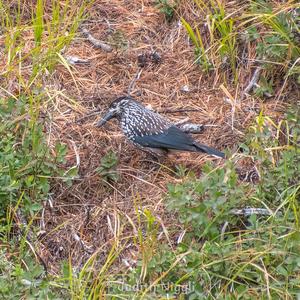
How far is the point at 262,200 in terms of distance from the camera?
5.91m

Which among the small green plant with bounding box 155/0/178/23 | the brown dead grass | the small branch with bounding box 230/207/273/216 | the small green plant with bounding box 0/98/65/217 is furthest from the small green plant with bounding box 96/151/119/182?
the small green plant with bounding box 155/0/178/23

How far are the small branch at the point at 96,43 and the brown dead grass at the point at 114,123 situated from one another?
2.2 inches

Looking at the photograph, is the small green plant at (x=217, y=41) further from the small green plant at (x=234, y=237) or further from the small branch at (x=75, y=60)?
the small green plant at (x=234, y=237)

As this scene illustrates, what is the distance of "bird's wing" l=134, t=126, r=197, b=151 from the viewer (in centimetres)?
681

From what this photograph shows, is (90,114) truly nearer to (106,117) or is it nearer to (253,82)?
(106,117)

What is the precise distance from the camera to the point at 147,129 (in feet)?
23.3

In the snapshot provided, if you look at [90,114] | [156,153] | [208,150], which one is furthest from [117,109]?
[208,150]

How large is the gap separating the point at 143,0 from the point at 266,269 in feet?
11.6

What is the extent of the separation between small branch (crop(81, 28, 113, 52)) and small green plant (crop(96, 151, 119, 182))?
1537 mm

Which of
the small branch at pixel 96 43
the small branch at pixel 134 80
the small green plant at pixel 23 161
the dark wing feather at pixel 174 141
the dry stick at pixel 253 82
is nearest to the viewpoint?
the small green plant at pixel 23 161

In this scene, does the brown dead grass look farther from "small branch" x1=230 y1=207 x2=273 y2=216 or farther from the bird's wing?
"small branch" x1=230 y1=207 x2=273 y2=216

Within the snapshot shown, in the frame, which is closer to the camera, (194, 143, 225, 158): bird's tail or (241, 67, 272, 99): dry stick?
(194, 143, 225, 158): bird's tail

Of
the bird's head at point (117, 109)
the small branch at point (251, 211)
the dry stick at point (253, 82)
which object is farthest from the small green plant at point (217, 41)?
the small branch at point (251, 211)

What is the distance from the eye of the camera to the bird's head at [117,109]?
716 cm
